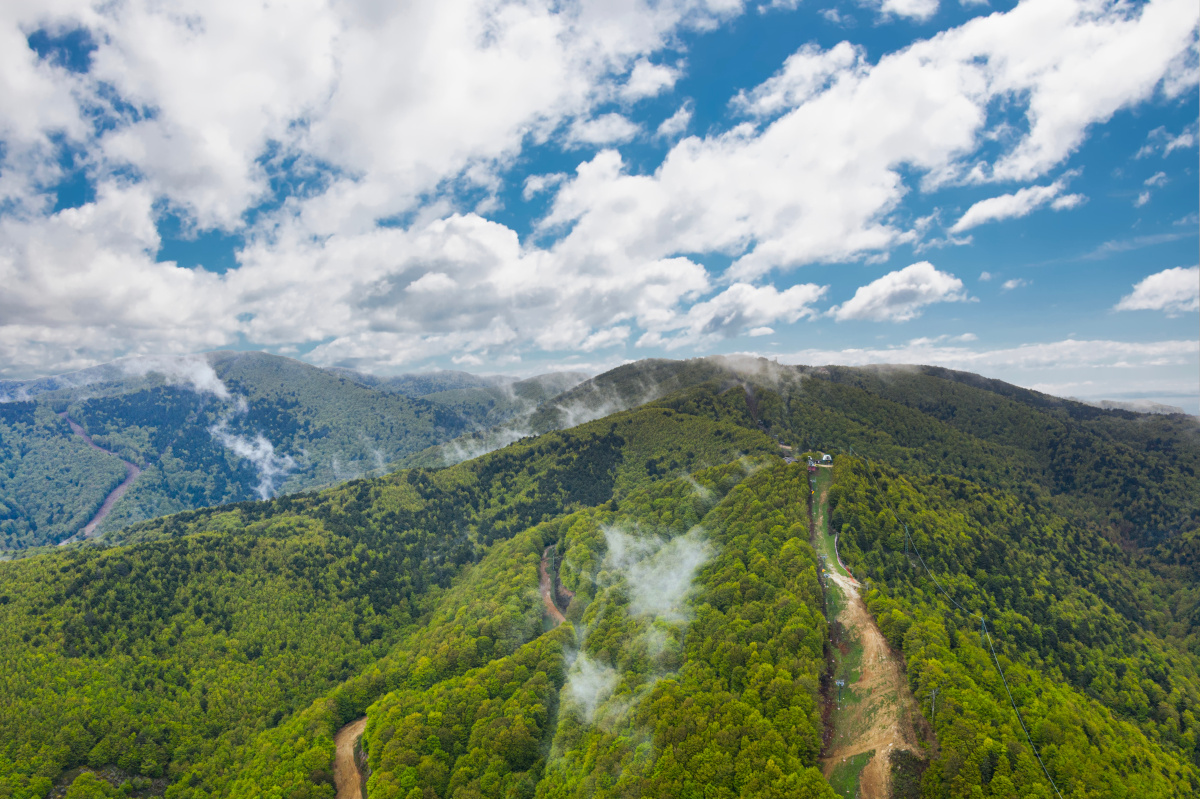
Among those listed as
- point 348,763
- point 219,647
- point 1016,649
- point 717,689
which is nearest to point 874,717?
point 717,689

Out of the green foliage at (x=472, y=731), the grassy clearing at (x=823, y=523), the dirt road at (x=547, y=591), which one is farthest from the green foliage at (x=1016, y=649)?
the dirt road at (x=547, y=591)

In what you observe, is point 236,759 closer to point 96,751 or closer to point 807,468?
point 96,751

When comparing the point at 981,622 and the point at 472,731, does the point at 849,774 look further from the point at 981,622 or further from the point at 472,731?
the point at 472,731

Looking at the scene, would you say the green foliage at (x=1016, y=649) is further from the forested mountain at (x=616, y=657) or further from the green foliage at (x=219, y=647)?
the green foliage at (x=219, y=647)

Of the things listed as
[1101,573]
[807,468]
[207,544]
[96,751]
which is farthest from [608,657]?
[1101,573]

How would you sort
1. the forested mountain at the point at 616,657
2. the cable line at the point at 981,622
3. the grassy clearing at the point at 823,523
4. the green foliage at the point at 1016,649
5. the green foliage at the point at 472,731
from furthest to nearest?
1. the grassy clearing at the point at 823,523
2. the green foliage at the point at 472,731
3. the forested mountain at the point at 616,657
4. the green foliage at the point at 1016,649
5. the cable line at the point at 981,622

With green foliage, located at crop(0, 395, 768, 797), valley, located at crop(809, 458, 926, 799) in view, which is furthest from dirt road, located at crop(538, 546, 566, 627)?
valley, located at crop(809, 458, 926, 799)
